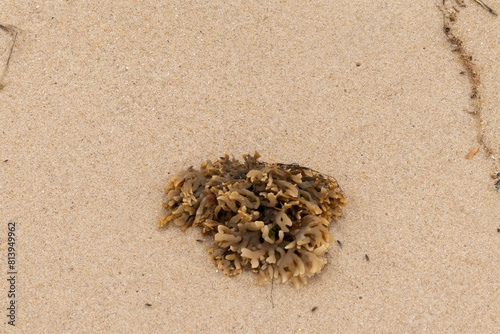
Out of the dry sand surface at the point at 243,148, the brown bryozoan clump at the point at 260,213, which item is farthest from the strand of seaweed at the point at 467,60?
the brown bryozoan clump at the point at 260,213

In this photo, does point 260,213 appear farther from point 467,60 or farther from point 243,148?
point 467,60

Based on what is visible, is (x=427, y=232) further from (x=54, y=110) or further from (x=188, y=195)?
(x=54, y=110)

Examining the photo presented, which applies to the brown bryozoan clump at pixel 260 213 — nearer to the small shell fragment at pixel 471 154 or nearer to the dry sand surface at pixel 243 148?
the dry sand surface at pixel 243 148

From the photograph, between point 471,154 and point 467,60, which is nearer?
point 471,154

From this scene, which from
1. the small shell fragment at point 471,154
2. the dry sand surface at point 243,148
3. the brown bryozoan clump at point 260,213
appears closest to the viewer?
the brown bryozoan clump at point 260,213

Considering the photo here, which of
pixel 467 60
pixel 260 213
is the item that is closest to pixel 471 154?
pixel 467 60

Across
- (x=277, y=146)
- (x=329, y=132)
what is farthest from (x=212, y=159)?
(x=329, y=132)
